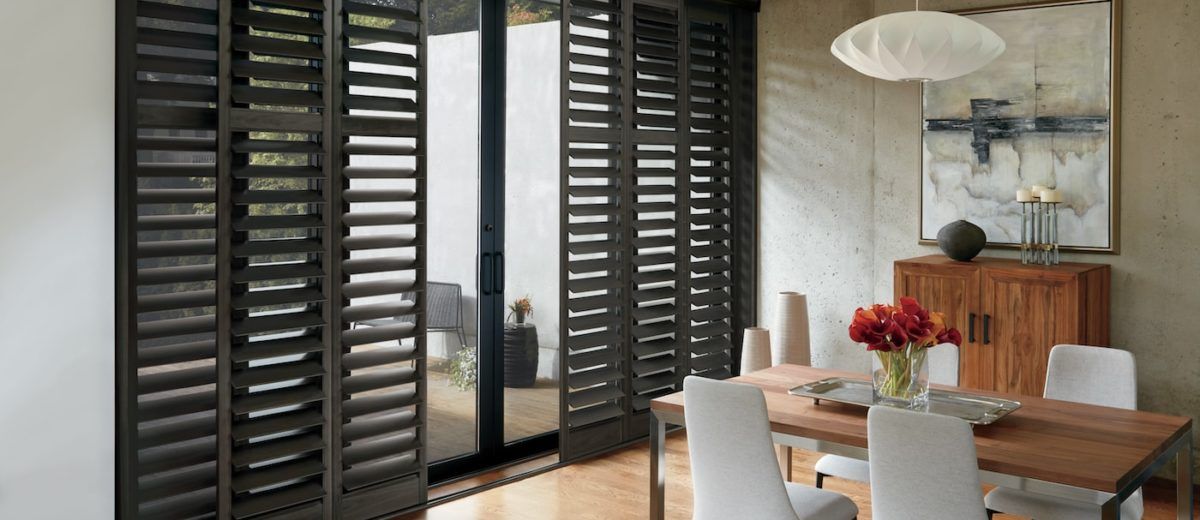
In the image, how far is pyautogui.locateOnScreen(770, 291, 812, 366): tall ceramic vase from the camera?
18.4 ft

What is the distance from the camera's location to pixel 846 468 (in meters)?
3.74

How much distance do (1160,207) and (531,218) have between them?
3062mm

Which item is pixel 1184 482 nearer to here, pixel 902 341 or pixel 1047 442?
pixel 1047 442

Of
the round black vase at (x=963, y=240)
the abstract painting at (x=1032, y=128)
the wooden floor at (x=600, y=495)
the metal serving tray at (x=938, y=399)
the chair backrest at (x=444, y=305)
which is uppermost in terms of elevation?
the abstract painting at (x=1032, y=128)

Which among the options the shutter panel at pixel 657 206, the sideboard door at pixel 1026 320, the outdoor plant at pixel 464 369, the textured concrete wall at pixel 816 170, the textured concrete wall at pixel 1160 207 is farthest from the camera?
the textured concrete wall at pixel 816 170

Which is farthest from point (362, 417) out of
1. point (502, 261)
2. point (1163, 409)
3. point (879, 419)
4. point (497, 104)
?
point (1163, 409)

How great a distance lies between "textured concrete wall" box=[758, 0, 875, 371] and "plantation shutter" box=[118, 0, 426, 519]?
2.58 meters

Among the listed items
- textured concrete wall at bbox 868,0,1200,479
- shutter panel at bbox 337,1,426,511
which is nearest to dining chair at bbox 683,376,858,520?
shutter panel at bbox 337,1,426,511

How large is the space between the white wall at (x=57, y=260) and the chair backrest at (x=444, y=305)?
1.61 m

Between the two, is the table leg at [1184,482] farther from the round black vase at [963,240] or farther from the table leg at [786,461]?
the round black vase at [963,240]

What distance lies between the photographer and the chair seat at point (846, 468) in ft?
12.1

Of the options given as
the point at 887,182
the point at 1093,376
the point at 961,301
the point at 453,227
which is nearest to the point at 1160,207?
the point at 961,301

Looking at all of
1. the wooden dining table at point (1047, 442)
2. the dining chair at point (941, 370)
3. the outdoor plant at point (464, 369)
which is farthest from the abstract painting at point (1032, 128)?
the outdoor plant at point (464, 369)

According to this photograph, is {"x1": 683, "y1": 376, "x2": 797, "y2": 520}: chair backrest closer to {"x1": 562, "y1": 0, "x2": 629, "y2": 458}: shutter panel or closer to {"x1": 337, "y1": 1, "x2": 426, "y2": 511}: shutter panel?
{"x1": 337, "y1": 1, "x2": 426, "y2": 511}: shutter panel
